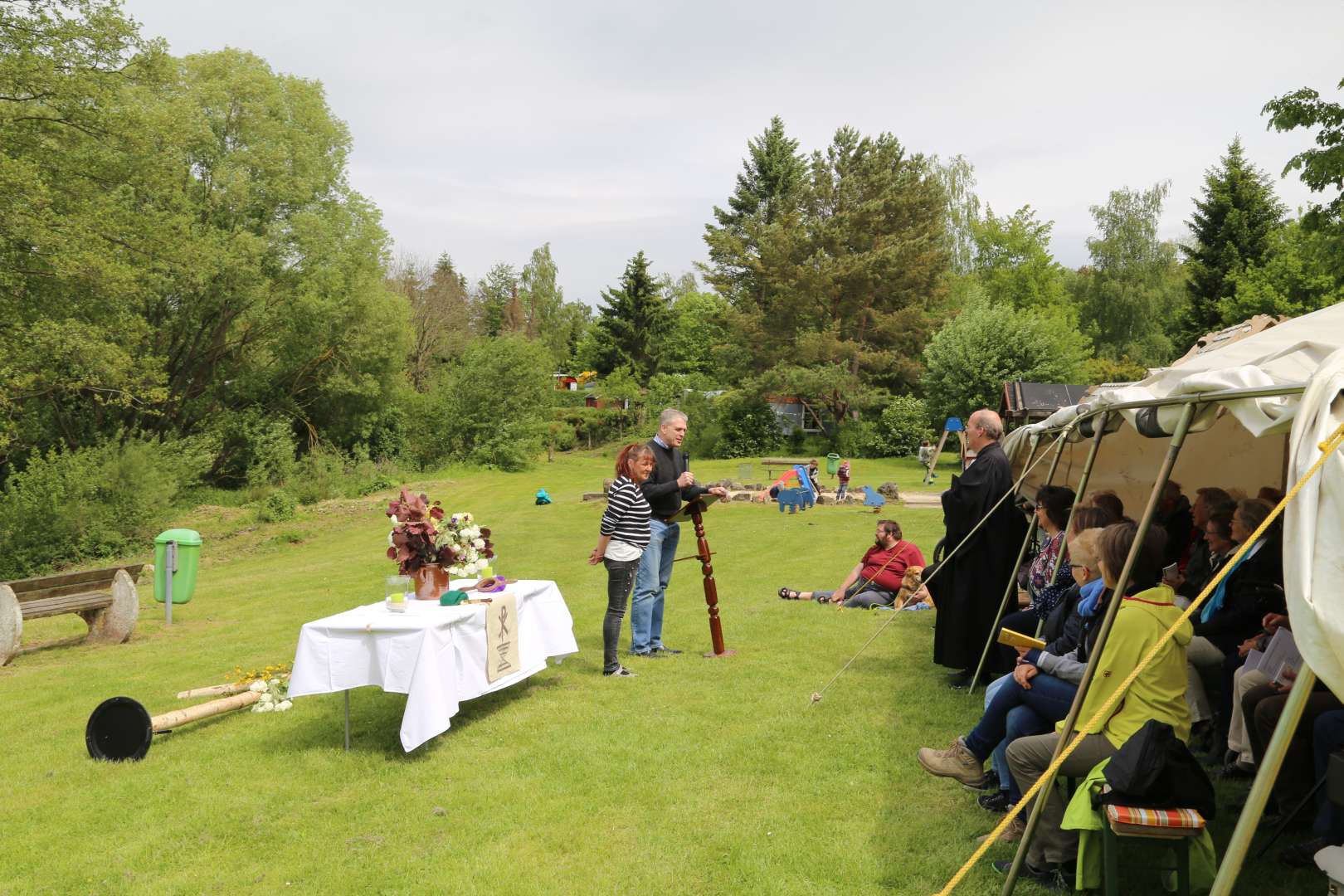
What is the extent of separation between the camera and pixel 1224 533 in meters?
5.81

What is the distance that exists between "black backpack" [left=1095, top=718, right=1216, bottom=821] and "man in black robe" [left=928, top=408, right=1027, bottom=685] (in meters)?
3.34

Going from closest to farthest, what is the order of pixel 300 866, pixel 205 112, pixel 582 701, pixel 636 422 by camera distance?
Answer: 1. pixel 300 866
2. pixel 582 701
3. pixel 205 112
4. pixel 636 422

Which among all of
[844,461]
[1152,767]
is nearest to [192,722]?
[1152,767]

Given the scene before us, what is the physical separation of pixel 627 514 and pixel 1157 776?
4.58 metres

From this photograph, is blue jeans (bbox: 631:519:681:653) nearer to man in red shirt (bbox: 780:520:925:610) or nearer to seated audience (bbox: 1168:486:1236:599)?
man in red shirt (bbox: 780:520:925:610)

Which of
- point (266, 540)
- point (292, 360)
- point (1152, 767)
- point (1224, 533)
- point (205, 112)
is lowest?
point (266, 540)

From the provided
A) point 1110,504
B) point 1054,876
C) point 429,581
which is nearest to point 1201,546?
point 1110,504

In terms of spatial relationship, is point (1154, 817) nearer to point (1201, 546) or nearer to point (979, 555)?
point (979, 555)

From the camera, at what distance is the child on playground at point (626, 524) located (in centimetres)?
725

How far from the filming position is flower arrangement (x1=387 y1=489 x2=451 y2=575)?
20.5ft

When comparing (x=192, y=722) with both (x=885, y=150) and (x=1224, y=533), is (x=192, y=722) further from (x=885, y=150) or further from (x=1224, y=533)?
(x=885, y=150)

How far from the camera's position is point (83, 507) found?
72.0 feet

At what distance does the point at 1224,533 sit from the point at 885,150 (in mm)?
37215

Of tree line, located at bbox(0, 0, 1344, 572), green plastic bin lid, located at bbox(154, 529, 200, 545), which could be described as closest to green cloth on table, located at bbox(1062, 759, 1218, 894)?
green plastic bin lid, located at bbox(154, 529, 200, 545)
